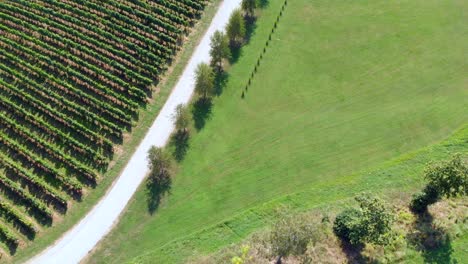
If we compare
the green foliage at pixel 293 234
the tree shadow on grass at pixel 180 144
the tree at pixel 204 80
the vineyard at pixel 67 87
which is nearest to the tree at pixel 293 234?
the green foliage at pixel 293 234

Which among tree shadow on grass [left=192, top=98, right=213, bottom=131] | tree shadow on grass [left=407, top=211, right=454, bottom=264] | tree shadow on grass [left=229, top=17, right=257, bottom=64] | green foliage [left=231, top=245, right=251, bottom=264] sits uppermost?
tree shadow on grass [left=229, top=17, right=257, bottom=64]

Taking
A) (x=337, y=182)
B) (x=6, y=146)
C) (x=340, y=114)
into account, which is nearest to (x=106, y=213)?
(x=6, y=146)

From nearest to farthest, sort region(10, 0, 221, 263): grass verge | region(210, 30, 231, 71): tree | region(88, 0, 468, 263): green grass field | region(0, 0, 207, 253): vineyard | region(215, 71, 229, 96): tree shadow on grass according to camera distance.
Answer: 1. region(10, 0, 221, 263): grass verge
2. region(88, 0, 468, 263): green grass field
3. region(0, 0, 207, 253): vineyard
4. region(215, 71, 229, 96): tree shadow on grass
5. region(210, 30, 231, 71): tree

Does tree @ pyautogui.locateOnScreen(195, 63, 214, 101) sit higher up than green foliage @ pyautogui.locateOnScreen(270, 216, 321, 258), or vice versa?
tree @ pyautogui.locateOnScreen(195, 63, 214, 101)

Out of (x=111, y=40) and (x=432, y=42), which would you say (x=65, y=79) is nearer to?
(x=111, y=40)

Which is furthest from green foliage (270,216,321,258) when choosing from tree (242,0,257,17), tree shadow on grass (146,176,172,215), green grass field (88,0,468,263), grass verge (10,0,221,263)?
tree (242,0,257,17)

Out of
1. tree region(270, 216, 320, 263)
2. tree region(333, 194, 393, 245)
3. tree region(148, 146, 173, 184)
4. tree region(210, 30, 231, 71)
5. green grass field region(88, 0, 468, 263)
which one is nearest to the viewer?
tree region(270, 216, 320, 263)

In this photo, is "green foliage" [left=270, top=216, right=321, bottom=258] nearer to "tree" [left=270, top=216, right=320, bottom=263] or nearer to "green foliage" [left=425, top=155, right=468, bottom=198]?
"tree" [left=270, top=216, right=320, bottom=263]

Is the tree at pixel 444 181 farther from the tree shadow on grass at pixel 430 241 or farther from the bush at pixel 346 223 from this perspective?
the bush at pixel 346 223

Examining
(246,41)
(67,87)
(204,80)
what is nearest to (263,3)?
(246,41)

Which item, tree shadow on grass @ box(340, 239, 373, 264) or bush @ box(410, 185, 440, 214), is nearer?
tree shadow on grass @ box(340, 239, 373, 264)
